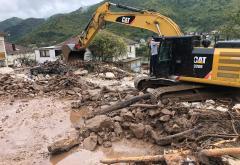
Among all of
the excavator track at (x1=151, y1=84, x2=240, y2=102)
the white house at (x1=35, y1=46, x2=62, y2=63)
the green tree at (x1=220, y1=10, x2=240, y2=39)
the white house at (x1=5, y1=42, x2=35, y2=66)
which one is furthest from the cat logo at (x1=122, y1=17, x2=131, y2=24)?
the white house at (x1=5, y1=42, x2=35, y2=66)

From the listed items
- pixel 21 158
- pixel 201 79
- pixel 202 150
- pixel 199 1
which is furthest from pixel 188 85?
pixel 199 1

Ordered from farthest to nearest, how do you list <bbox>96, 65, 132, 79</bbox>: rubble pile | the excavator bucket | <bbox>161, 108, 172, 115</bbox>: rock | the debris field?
<bbox>96, 65, 132, 79</bbox>: rubble pile → the excavator bucket → <bbox>161, 108, 172, 115</bbox>: rock → the debris field

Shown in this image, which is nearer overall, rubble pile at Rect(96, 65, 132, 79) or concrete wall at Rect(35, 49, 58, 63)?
rubble pile at Rect(96, 65, 132, 79)

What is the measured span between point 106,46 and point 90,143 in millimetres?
22029

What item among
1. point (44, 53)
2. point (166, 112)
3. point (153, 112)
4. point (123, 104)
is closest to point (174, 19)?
point (44, 53)

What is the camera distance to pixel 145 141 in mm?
7520

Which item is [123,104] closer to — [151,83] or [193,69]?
[151,83]

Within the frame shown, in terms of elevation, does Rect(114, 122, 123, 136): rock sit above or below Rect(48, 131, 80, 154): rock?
above

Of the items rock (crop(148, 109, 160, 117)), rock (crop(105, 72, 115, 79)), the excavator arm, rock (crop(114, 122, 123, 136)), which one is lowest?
rock (crop(114, 122, 123, 136))

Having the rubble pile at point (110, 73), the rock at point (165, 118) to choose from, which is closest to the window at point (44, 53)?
the rubble pile at point (110, 73)

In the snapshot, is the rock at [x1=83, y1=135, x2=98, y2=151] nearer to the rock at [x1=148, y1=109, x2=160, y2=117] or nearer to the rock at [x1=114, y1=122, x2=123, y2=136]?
the rock at [x1=114, y1=122, x2=123, y2=136]

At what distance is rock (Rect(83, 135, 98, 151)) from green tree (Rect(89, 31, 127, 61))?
21.5m

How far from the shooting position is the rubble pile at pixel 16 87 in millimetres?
12909

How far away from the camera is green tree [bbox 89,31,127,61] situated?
2878 cm
